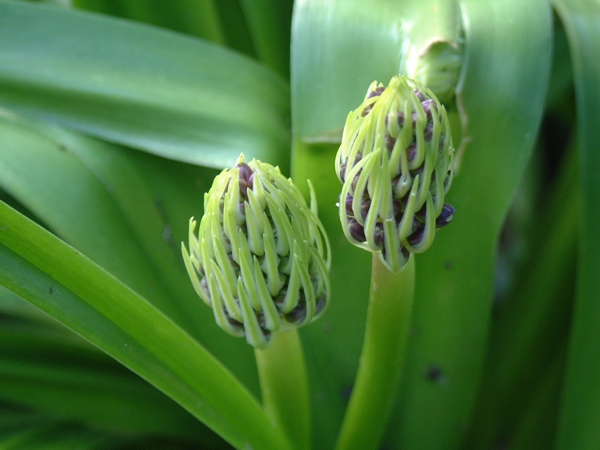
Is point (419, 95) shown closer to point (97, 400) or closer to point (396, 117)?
point (396, 117)

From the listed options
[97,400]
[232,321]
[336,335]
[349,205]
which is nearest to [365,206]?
[349,205]

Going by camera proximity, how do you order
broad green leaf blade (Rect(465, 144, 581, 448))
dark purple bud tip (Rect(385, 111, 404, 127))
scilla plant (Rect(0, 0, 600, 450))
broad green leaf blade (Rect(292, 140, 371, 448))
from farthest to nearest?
broad green leaf blade (Rect(465, 144, 581, 448)), broad green leaf blade (Rect(292, 140, 371, 448)), scilla plant (Rect(0, 0, 600, 450)), dark purple bud tip (Rect(385, 111, 404, 127))

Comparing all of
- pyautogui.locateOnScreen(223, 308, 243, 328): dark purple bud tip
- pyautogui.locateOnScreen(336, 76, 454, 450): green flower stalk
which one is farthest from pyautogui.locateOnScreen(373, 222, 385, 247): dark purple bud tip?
pyautogui.locateOnScreen(223, 308, 243, 328): dark purple bud tip

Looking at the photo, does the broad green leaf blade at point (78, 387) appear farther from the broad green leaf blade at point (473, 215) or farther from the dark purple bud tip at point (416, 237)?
the dark purple bud tip at point (416, 237)

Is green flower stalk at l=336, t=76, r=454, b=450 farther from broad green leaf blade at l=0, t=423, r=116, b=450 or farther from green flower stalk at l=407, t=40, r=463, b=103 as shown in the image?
broad green leaf blade at l=0, t=423, r=116, b=450

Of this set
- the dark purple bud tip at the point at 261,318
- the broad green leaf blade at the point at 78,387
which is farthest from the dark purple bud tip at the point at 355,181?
the broad green leaf blade at the point at 78,387

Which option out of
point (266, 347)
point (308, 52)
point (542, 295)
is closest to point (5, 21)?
point (308, 52)
